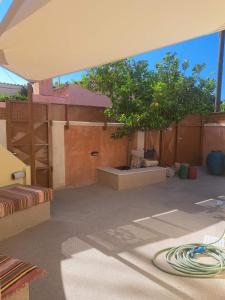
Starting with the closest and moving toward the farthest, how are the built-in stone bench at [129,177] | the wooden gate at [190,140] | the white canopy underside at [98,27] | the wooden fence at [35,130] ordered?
the white canopy underside at [98,27], the wooden fence at [35,130], the built-in stone bench at [129,177], the wooden gate at [190,140]

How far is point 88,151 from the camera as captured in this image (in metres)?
7.02

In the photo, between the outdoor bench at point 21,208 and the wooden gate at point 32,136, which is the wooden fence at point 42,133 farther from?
the outdoor bench at point 21,208

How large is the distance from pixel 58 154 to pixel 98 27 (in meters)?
4.54

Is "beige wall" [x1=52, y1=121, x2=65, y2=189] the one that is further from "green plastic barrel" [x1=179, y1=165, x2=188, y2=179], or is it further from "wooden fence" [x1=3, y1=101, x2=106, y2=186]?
"green plastic barrel" [x1=179, y1=165, x2=188, y2=179]

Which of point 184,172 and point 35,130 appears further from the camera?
point 184,172

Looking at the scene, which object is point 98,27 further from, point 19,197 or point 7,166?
point 7,166

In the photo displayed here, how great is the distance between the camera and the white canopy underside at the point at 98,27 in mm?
1863

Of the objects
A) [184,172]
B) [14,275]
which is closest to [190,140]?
[184,172]

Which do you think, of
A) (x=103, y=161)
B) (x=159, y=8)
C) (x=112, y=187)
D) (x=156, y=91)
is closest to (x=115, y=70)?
(x=156, y=91)

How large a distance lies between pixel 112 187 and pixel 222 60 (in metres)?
7.55

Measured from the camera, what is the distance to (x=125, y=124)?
23.6 feet

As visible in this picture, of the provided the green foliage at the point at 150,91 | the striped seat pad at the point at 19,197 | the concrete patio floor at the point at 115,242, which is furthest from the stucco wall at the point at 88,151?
the striped seat pad at the point at 19,197

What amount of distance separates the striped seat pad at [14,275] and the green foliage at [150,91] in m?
5.31

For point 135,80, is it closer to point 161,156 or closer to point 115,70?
point 115,70
